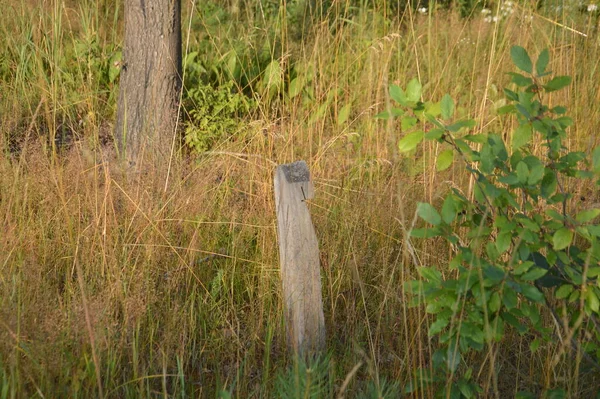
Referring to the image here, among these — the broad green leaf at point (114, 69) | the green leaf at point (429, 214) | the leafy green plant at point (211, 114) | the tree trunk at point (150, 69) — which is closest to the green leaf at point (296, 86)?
the leafy green plant at point (211, 114)

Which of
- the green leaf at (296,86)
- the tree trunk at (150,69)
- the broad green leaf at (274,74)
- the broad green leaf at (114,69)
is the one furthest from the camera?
the broad green leaf at (114,69)

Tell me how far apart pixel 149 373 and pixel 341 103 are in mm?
2606

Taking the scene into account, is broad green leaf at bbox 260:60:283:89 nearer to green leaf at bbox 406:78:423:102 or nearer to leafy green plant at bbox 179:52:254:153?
leafy green plant at bbox 179:52:254:153

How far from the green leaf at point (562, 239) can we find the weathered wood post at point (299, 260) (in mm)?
840

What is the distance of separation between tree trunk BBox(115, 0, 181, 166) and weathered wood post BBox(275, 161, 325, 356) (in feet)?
5.48

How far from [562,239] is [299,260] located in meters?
0.92

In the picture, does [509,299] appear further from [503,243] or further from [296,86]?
[296,86]

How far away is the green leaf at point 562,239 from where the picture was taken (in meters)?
2.10

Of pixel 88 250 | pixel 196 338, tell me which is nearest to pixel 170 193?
pixel 88 250

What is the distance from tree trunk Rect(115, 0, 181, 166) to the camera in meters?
4.20

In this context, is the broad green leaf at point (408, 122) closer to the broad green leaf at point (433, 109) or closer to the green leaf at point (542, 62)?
the broad green leaf at point (433, 109)

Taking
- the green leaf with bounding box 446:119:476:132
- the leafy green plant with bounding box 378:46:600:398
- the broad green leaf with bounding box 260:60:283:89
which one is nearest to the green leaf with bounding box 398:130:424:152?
the leafy green plant with bounding box 378:46:600:398

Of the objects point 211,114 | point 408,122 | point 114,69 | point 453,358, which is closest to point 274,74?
point 211,114

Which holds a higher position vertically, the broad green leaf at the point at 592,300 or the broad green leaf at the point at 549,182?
the broad green leaf at the point at 549,182
